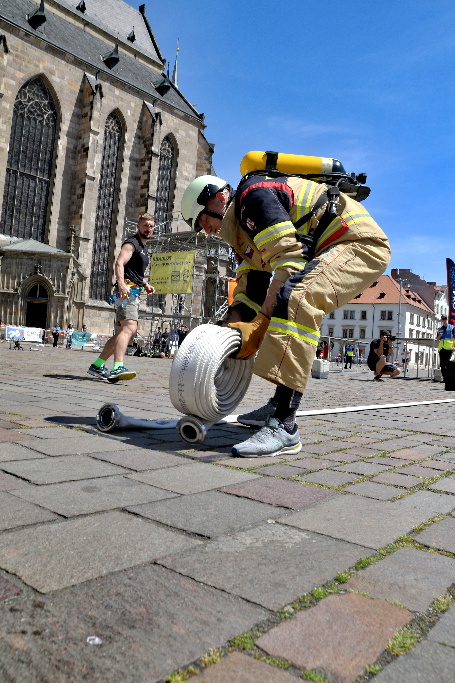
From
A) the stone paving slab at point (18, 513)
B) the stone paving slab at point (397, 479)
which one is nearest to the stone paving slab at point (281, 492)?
the stone paving slab at point (397, 479)

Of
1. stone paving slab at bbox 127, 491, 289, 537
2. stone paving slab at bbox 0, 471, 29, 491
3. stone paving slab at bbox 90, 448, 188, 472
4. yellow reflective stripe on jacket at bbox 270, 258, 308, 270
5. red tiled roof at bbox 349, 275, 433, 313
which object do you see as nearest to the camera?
stone paving slab at bbox 127, 491, 289, 537

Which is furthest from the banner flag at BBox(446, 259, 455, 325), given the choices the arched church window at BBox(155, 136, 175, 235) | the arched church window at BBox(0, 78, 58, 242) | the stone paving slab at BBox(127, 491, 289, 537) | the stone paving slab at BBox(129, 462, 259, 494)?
the arched church window at BBox(155, 136, 175, 235)

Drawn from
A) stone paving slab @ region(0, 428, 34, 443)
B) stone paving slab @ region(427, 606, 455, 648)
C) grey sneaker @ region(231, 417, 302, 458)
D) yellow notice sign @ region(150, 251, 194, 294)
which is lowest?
stone paving slab @ region(427, 606, 455, 648)

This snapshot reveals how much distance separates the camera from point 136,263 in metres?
7.55

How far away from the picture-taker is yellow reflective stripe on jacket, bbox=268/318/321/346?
10.5ft

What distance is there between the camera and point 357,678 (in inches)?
40.1

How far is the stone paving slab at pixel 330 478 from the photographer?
255 centimetres

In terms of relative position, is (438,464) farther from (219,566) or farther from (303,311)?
(219,566)

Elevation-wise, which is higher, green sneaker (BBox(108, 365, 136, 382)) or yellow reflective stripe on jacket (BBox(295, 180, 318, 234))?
yellow reflective stripe on jacket (BBox(295, 180, 318, 234))

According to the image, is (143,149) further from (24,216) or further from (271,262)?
(271,262)

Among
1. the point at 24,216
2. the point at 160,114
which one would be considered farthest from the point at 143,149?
the point at 24,216

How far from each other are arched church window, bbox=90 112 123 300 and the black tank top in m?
29.8

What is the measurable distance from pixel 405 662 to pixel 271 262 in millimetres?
2530

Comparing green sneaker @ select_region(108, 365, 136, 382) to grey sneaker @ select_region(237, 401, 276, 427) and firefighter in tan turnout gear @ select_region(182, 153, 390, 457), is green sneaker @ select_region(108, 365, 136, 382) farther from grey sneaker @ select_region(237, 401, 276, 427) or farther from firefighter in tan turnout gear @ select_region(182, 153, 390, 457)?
firefighter in tan turnout gear @ select_region(182, 153, 390, 457)
